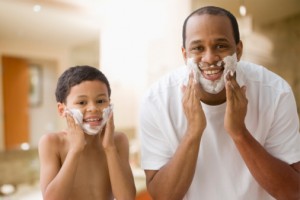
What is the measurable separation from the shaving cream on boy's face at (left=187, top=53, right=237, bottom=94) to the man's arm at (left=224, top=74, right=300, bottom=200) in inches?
0.7

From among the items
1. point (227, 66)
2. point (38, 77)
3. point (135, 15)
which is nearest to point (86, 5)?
point (135, 15)

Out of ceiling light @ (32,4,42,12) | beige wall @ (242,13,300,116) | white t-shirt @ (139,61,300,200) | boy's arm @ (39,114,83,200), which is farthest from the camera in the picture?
ceiling light @ (32,4,42,12)

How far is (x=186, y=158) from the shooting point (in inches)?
26.1

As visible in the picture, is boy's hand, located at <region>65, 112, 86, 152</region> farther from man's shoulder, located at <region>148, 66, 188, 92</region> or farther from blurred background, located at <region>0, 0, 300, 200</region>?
blurred background, located at <region>0, 0, 300, 200</region>

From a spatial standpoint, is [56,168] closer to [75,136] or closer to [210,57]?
[75,136]

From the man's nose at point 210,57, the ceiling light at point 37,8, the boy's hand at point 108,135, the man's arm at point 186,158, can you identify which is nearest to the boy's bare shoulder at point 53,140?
the boy's hand at point 108,135

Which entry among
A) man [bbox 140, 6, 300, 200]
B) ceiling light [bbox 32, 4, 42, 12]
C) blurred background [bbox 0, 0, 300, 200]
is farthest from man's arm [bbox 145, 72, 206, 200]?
ceiling light [bbox 32, 4, 42, 12]

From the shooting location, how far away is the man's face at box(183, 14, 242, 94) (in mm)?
646

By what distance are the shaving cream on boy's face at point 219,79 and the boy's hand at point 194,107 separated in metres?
0.01

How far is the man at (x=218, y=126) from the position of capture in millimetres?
648

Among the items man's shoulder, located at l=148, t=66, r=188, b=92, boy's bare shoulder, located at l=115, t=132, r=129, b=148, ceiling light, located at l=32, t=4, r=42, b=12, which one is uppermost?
ceiling light, located at l=32, t=4, r=42, b=12

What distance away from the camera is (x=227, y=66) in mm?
645

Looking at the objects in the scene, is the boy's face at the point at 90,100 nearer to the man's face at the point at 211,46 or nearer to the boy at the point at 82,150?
the boy at the point at 82,150

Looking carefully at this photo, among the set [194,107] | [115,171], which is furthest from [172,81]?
[115,171]
